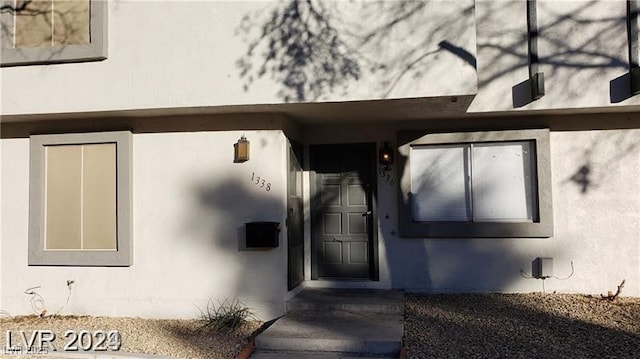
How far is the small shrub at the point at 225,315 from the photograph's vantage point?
6574 millimetres

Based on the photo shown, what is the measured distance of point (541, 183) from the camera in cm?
751

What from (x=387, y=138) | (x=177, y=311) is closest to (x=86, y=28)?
(x=177, y=311)

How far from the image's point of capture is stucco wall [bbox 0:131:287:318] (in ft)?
23.0

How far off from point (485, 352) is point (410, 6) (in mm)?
3942

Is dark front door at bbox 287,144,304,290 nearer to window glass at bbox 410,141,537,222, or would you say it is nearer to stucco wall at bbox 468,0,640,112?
window glass at bbox 410,141,537,222

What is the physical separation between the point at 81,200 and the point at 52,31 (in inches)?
92.6

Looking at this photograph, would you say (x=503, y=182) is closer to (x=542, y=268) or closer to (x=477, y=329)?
(x=542, y=268)

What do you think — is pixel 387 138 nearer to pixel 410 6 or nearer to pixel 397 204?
pixel 397 204

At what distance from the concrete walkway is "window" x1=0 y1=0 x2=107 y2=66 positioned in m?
4.20

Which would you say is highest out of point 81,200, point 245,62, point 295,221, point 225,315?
point 245,62

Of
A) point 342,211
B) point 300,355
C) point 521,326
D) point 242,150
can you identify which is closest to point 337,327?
point 300,355

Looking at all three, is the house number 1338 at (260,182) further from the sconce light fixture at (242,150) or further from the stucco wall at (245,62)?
the stucco wall at (245,62)

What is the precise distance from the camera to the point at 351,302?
23.1ft

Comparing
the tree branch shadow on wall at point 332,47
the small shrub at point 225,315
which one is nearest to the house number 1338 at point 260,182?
the tree branch shadow on wall at point 332,47
